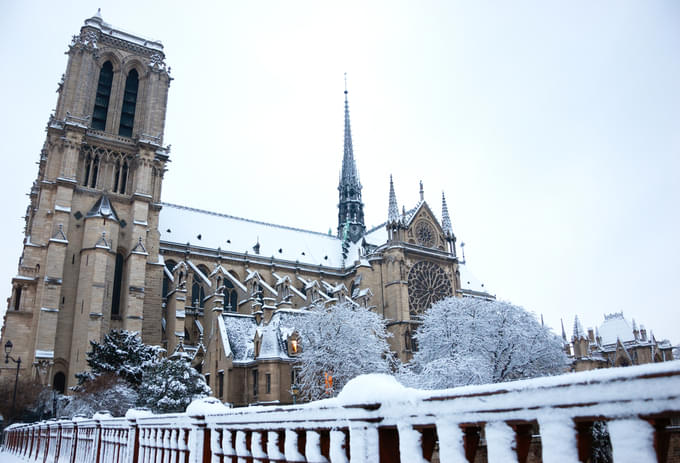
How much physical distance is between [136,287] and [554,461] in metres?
39.0

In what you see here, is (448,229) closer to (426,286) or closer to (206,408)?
(426,286)

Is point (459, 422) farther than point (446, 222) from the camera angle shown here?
No

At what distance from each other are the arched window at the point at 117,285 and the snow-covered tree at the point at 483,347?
21.4m

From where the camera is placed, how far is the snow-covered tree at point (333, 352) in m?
30.9

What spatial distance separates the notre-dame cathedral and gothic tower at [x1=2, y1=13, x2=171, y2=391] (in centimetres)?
9

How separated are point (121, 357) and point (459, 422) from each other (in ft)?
105

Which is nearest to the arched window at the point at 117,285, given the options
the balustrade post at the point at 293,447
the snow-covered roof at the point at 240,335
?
the snow-covered roof at the point at 240,335

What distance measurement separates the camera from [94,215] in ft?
125

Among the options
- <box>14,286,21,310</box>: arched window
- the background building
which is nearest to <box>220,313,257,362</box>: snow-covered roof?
<box>14,286,21,310</box>: arched window

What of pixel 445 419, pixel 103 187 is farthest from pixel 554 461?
pixel 103 187

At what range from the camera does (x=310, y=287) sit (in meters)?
48.1

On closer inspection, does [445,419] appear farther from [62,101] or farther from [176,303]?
[62,101]

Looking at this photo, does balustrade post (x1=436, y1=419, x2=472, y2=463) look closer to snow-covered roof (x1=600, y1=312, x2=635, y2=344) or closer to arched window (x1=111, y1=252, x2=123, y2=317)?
arched window (x1=111, y1=252, x2=123, y2=317)

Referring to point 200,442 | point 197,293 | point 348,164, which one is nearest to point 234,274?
point 197,293
